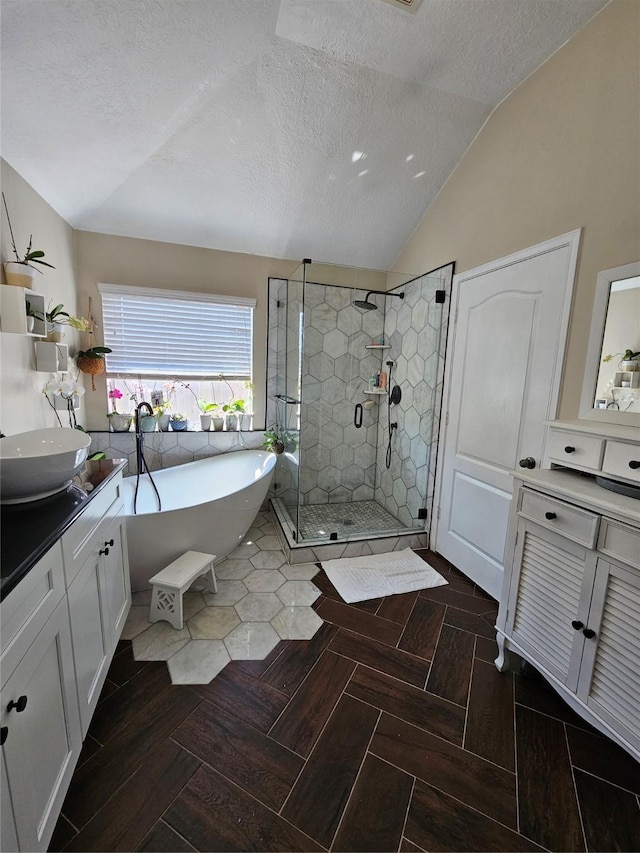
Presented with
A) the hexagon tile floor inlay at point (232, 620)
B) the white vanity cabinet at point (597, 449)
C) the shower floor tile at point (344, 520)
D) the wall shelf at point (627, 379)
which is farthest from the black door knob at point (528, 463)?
the hexagon tile floor inlay at point (232, 620)

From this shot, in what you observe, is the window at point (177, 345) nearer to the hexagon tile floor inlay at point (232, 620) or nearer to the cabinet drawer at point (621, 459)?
the hexagon tile floor inlay at point (232, 620)

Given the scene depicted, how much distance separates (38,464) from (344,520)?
250cm

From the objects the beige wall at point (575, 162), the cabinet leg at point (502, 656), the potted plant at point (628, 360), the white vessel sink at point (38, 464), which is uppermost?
the beige wall at point (575, 162)

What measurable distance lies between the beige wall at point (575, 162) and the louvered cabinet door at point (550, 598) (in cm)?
74

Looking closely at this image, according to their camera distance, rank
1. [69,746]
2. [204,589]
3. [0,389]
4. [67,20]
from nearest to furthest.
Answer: [69,746]
[67,20]
[0,389]
[204,589]

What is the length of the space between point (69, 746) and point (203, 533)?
1242mm

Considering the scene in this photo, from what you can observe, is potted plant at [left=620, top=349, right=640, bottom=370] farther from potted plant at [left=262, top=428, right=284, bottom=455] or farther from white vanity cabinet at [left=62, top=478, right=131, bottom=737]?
potted plant at [left=262, top=428, right=284, bottom=455]

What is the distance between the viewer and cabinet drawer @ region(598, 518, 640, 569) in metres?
1.18

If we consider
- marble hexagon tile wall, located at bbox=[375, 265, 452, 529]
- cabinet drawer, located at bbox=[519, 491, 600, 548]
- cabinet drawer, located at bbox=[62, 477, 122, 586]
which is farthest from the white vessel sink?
marble hexagon tile wall, located at bbox=[375, 265, 452, 529]

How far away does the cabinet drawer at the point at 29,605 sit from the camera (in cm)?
79

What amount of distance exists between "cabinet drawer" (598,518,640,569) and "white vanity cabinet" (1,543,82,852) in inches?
70.5

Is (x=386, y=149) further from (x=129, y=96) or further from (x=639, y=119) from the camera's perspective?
(x=129, y=96)

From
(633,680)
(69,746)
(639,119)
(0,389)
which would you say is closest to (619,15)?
(639,119)

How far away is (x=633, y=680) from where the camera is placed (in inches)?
46.4
